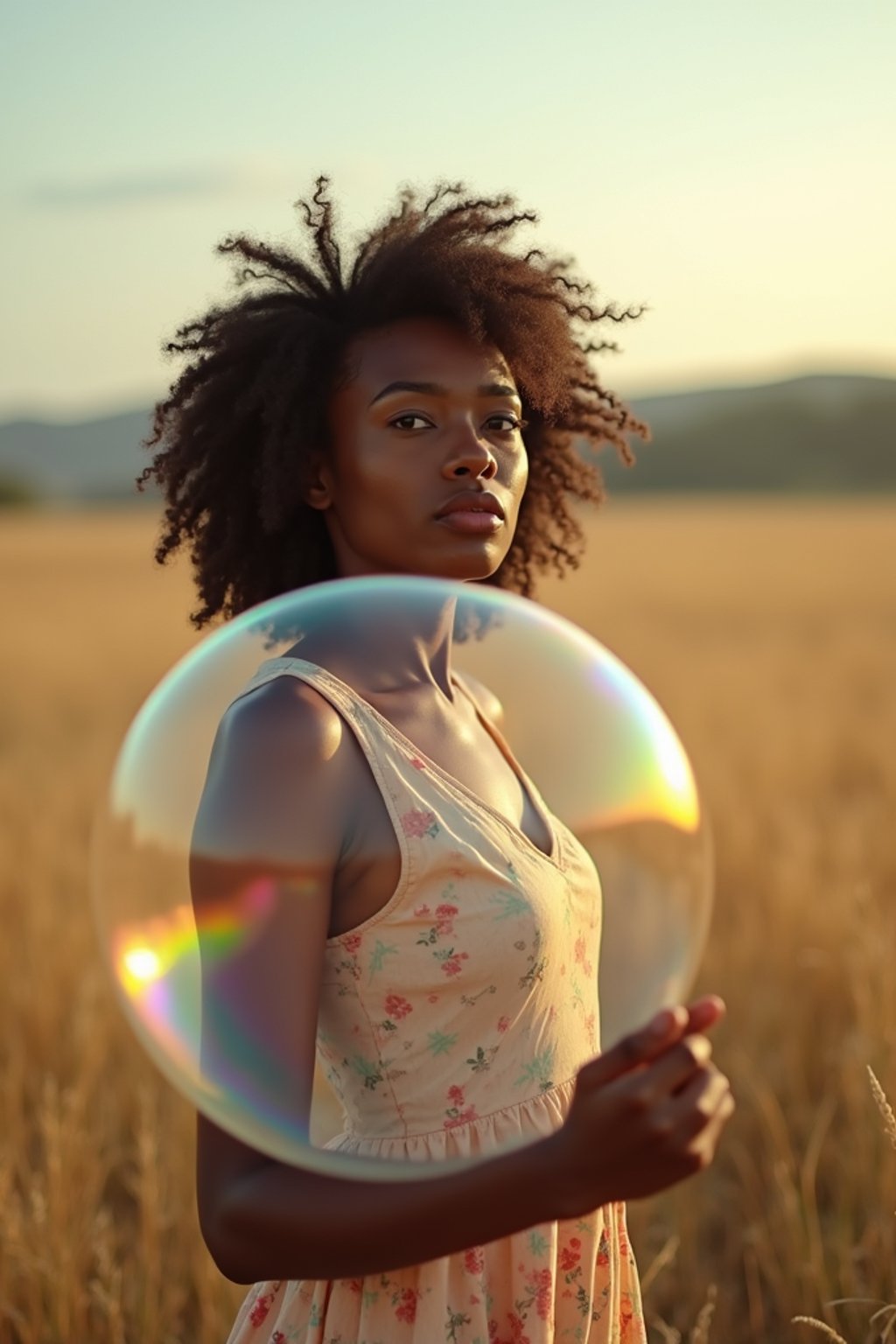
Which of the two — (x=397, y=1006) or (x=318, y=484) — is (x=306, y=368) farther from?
(x=397, y=1006)

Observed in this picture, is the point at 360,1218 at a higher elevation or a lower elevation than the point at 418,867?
lower

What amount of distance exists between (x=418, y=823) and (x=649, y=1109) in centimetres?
42

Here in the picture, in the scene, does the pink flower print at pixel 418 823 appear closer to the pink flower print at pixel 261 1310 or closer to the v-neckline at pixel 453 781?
the v-neckline at pixel 453 781

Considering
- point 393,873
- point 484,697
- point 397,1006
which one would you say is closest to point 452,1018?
point 397,1006

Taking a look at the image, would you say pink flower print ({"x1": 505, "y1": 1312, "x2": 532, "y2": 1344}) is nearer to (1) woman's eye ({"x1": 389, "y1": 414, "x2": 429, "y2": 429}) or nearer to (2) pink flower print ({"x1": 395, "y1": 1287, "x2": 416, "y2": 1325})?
(2) pink flower print ({"x1": 395, "y1": 1287, "x2": 416, "y2": 1325})

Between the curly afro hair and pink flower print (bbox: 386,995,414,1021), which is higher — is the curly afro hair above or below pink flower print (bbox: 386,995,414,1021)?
above

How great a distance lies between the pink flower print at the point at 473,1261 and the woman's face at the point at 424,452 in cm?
77

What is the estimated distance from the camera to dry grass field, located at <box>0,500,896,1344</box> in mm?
3084

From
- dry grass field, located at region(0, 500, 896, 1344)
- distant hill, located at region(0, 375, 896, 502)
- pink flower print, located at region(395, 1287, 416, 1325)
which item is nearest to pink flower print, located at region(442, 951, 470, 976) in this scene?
pink flower print, located at region(395, 1287, 416, 1325)

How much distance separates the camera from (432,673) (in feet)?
6.19

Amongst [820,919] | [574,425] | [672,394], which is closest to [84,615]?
[820,919]

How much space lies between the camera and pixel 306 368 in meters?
1.99

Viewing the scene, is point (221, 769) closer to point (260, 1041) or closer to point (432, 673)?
point (260, 1041)

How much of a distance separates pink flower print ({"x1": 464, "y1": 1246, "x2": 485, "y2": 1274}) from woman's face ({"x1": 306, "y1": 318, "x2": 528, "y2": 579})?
775 mm
